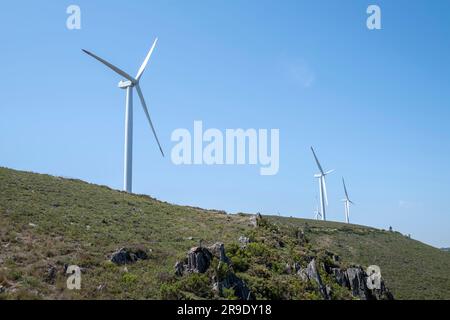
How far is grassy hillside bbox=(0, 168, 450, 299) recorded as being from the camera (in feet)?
72.9

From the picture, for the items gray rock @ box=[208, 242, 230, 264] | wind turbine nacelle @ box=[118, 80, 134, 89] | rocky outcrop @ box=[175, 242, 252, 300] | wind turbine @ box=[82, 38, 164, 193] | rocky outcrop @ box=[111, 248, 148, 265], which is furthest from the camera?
wind turbine nacelle @ box=[118, 80, 134, 89]

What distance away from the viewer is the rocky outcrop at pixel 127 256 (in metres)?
26.5

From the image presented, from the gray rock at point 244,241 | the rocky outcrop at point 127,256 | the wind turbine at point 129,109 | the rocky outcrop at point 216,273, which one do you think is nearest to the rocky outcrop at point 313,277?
the gray rock at point 244,241

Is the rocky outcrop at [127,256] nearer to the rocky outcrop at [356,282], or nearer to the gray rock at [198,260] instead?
the gray rock at [198,260]

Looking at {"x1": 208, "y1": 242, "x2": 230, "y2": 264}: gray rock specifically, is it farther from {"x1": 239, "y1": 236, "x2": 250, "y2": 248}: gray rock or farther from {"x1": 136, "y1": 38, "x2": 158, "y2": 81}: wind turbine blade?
{"x1": 136, "y1": 38, "x2": 158, "y2": 81}: wind turbine blade

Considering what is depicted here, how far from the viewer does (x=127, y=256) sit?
89.7 feet

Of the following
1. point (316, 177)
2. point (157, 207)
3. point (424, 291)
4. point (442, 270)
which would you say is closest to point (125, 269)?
point (157, 207)

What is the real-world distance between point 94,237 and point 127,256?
504cm

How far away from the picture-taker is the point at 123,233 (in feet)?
112

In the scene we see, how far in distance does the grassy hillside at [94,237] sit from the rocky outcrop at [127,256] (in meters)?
0.64

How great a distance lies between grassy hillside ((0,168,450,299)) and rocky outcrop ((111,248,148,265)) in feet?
2.09

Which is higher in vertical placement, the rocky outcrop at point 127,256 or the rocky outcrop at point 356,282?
the rocky outcrop at point 127,256

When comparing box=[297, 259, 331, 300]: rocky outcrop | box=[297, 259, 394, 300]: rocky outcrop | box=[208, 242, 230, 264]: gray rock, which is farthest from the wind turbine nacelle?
box=[297, 259, 331, 300]: rocky outcrop
